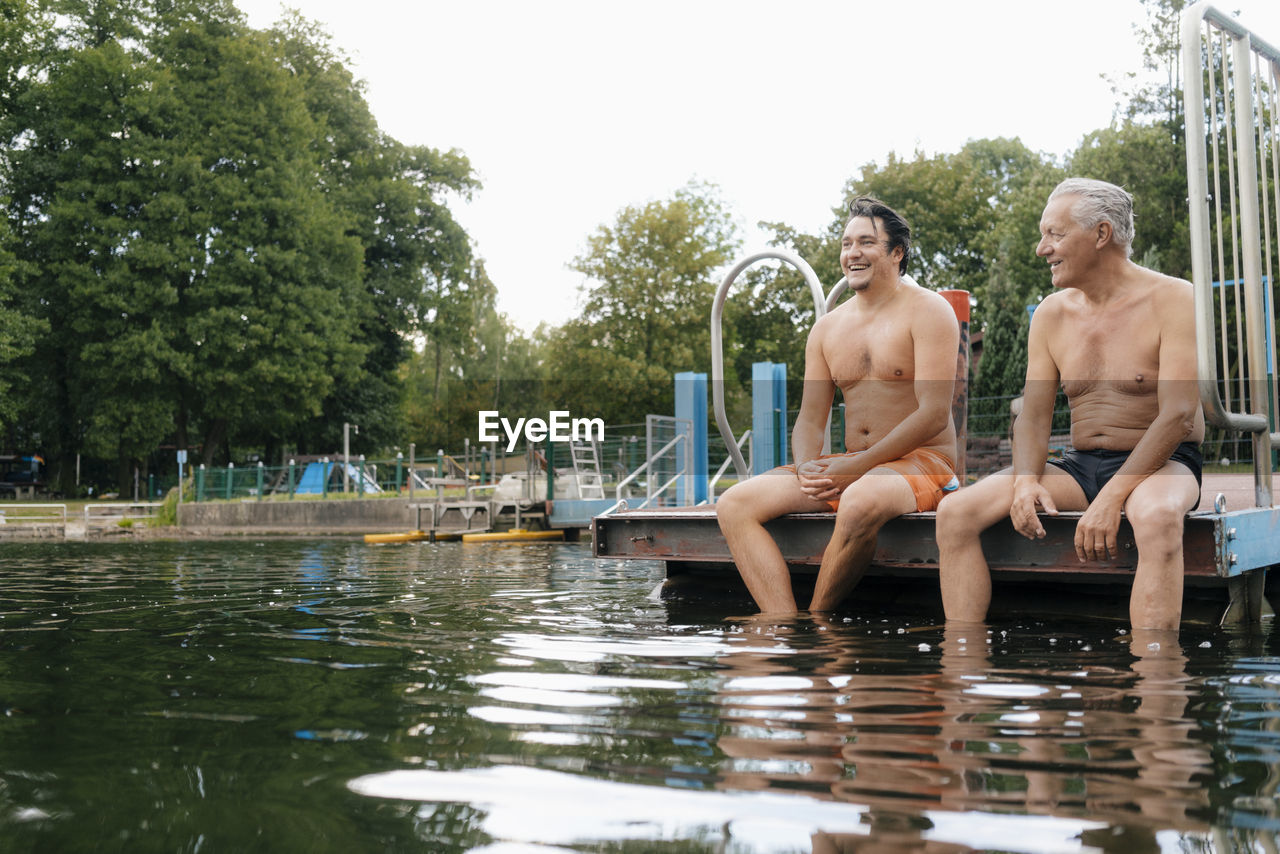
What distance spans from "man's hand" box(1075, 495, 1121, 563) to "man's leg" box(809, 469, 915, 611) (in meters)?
0.85

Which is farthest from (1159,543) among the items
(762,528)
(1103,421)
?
(762,528)

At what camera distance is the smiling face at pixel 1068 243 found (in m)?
4.29

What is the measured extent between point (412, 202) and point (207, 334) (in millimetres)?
10533

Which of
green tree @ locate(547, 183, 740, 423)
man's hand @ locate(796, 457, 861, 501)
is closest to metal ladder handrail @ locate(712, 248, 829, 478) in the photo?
man's hand @ locate(796, 457, 861, 501)

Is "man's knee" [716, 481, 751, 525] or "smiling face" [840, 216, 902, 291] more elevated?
"smiling face" [840, 216, 902, 291]

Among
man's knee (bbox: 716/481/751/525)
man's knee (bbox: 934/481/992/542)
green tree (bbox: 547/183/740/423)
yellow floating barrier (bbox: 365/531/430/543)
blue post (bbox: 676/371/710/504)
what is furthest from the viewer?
green tree (bbox: 547/183/740/423)

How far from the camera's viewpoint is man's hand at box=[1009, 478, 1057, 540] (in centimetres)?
434

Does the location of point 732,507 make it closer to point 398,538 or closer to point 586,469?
point 398,538

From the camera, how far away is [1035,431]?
4461 millimetres

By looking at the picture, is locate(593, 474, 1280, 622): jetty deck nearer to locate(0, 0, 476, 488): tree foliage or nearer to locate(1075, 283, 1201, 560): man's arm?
locate(1075, 283, 1201, 560): man's arm

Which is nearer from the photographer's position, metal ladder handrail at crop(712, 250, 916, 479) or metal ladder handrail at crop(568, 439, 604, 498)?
metal ladder handrail at crop(712, 250, 916, 479)

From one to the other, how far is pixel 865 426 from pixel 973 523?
0.84 metres

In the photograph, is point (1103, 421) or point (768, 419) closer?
point (1103, 421)

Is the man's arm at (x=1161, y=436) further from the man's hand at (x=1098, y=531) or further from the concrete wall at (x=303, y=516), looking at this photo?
the concrete wall at (x=303, y=516)
